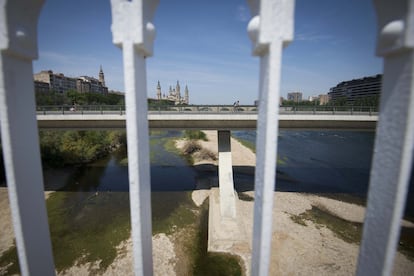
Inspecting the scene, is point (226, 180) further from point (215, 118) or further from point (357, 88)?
point (357, 88)

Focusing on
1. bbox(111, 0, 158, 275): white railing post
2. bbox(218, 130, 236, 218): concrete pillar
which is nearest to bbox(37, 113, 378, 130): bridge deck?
bbox(218, 130, 236, 218): concrete pillar

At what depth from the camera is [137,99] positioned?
1969 millimetres

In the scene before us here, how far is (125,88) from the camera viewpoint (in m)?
1.82

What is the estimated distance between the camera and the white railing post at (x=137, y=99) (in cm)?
185

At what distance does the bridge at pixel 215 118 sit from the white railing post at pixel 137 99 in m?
Result: 9.23

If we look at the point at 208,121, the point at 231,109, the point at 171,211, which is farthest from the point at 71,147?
the point at 231,109

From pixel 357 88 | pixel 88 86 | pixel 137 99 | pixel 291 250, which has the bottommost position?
pixel 291 250

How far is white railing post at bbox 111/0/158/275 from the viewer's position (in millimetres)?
1851

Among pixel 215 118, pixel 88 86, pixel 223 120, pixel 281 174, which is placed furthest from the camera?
pixel 88 86

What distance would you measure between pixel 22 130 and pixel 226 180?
1082cm

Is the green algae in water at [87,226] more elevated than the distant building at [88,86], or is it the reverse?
the distant building at [88,86]

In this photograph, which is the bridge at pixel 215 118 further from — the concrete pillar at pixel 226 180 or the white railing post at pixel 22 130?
the white railing post at pixel 22 130

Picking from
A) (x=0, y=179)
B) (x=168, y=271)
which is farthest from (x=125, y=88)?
(x=0, y=179)

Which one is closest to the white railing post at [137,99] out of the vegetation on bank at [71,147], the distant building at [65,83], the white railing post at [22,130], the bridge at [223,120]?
the white railing post at [22,130]
